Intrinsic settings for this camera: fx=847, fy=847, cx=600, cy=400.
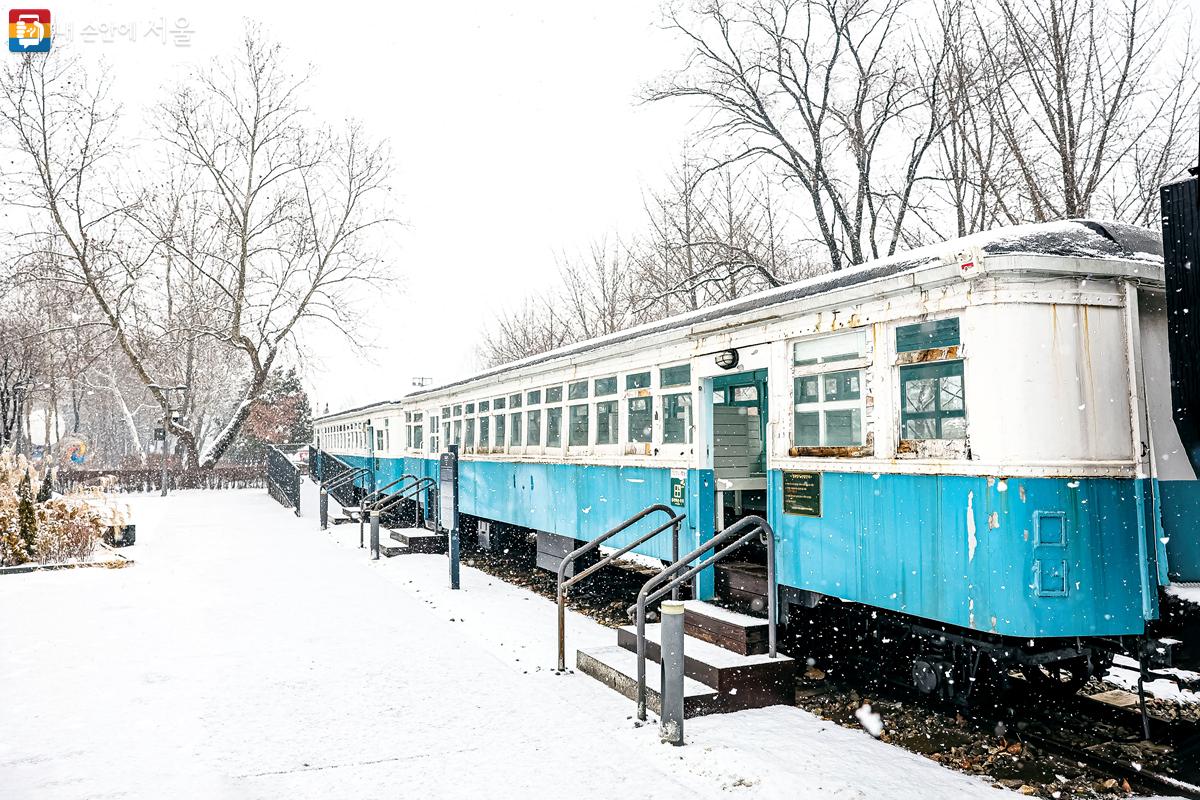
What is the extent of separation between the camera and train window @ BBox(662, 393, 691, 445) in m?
7.84

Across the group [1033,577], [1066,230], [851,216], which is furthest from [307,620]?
[851,216]

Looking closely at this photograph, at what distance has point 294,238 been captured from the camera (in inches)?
1329

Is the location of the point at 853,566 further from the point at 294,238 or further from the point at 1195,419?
the point at 294,238

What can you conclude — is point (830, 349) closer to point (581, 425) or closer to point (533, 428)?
point (581, 425)

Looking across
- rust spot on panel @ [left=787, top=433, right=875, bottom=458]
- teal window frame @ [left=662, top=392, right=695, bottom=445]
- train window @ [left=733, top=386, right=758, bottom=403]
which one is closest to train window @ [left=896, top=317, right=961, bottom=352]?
rust spot on panel @ [left=787, top=433, right=875, bottom=458]

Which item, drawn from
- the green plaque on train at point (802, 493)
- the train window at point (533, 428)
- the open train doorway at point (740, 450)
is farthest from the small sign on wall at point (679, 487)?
the train window at point (533, 428)

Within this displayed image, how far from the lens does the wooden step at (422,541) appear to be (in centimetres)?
1477

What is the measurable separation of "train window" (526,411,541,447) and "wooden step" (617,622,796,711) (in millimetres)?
5657

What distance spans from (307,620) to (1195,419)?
7.96 metres

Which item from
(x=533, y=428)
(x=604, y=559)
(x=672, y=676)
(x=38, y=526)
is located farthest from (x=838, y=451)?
(x=38, y=526)

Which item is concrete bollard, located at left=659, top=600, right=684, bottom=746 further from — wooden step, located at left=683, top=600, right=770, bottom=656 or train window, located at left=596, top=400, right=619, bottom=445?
train window, located at left=596, top=400, right=619, bottom=445

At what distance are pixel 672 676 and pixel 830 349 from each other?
101 inches

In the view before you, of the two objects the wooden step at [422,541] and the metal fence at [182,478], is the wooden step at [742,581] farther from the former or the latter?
the metal fence at [182,478]

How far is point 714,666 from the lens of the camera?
18.9ft
